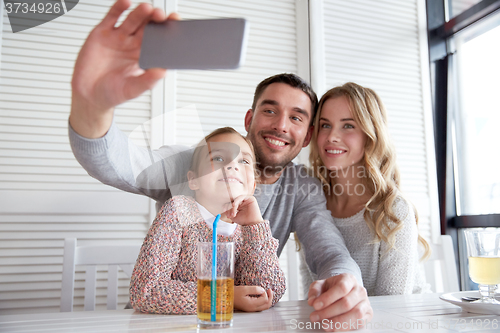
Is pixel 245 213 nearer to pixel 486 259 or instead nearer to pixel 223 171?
pixel 223 171

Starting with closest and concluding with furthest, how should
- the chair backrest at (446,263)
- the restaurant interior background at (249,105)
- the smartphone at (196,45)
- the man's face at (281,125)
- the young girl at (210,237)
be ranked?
the smartphone at (196,45) → the restaurant interior background at (249,105) → the young girl at (210,237) → the man's face at (281,125) → the chair backrest at (446,263)

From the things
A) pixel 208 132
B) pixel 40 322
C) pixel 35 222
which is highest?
pixel 208 132

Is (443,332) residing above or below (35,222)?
below

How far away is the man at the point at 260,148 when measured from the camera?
1.02 feet

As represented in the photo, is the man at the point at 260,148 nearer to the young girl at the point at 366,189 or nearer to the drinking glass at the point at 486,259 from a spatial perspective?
the young girl at the point at 366,189

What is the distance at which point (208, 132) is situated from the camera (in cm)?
45

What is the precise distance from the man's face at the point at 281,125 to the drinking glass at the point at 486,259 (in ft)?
1.25

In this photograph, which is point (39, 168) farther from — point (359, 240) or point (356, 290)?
point (359, 240)

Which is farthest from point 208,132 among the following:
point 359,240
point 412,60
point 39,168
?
point 412,60

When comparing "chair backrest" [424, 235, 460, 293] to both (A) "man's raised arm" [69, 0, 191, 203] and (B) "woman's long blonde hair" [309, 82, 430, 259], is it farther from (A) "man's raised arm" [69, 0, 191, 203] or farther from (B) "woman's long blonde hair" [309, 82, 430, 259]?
(A) "man's raised arm" [69, 0, 191, 203]

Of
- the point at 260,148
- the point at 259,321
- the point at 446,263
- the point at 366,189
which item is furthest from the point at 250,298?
the point at 446,263

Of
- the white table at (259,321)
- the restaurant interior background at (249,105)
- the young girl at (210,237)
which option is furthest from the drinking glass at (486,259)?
the restaurant interior background at (249,105)

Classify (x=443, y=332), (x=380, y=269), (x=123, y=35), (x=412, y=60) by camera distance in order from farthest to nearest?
(x=412, y=60), (x=380, y=269), (x=443, y=332), (x=123, y=35)

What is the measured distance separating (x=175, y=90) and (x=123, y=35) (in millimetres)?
82
